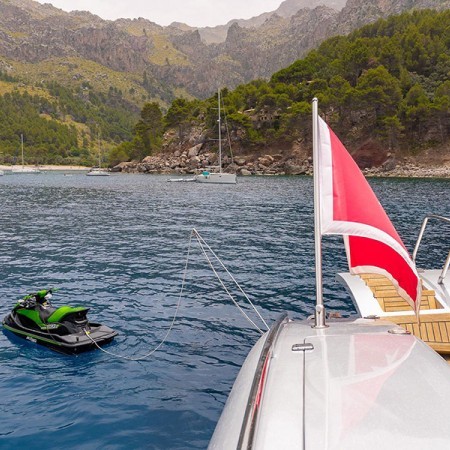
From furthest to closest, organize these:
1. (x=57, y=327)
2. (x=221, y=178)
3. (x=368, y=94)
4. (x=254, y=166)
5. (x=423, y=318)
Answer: (x=254, y=166), (x=368, y=94), (x=221, y=178), (x=57, y=327), (x=423, y=318)

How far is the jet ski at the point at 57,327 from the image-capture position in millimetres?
9914

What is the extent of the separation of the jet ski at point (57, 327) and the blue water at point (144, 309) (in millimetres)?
272

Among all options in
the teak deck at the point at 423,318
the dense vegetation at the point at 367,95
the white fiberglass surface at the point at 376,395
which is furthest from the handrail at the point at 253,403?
the dense vegetation at the point at 367,95

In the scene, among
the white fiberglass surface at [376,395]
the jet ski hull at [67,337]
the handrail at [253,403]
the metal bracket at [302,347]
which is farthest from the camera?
the jet ski hull at [67,337]

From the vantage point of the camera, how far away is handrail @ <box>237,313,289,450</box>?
10.9ft

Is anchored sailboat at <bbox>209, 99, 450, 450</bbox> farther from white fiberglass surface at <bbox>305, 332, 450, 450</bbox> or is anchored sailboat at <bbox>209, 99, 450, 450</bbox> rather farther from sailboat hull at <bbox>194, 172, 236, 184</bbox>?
sailboat hull at <bbox>194, 172, 236, 184</bbox>

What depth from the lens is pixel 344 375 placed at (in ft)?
12.6

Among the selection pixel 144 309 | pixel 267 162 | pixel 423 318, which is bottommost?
pixel 144 309

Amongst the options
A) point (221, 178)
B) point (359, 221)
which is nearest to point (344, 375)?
point (359, 221)

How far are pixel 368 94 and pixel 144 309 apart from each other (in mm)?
96240

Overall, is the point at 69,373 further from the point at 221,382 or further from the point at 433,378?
the point at 433,378

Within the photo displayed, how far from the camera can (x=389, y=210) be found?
37.9m

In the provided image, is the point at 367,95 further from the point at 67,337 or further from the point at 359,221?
the point at 359,221

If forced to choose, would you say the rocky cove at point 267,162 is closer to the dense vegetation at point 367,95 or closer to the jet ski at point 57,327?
the dense vegetation at point 367,95
